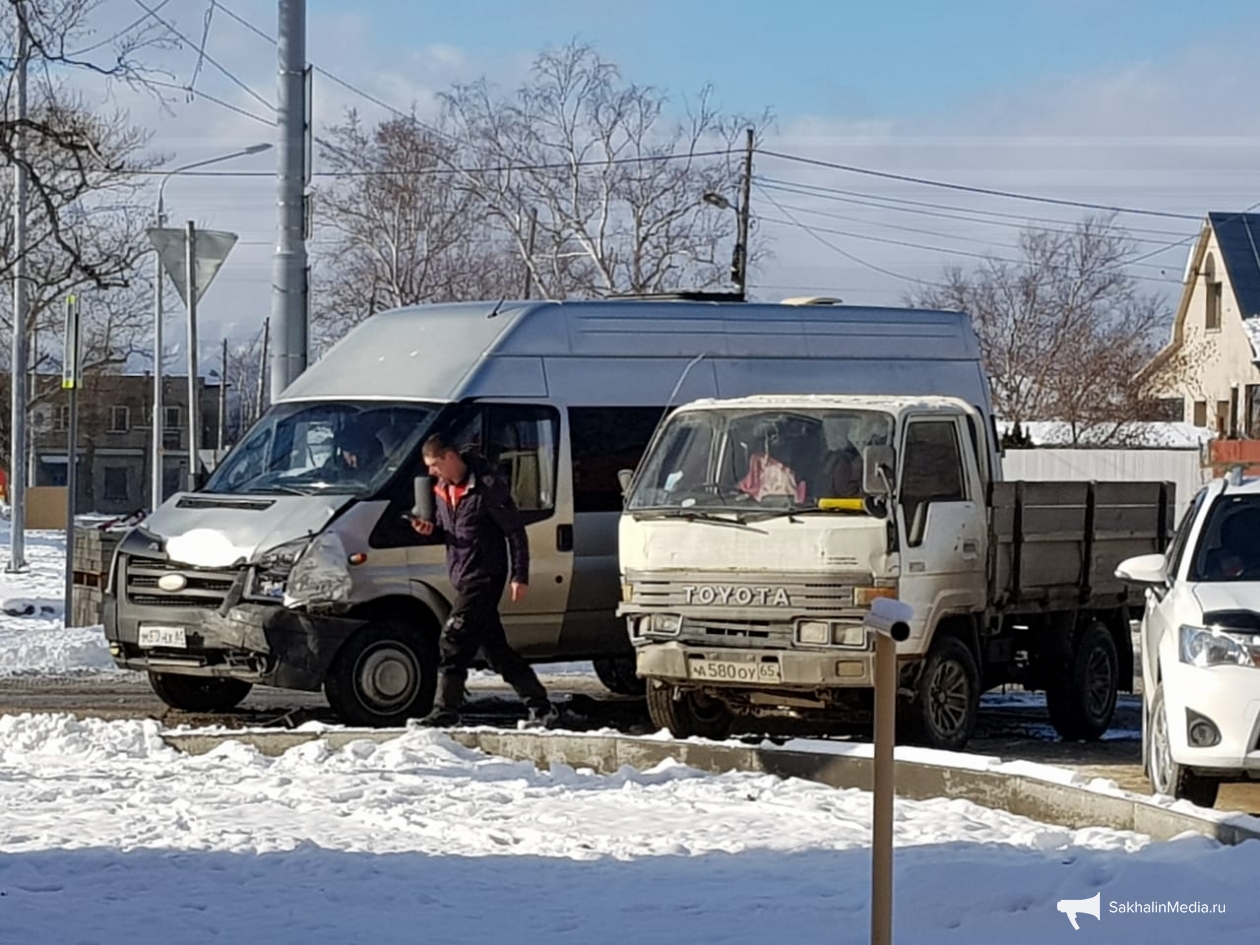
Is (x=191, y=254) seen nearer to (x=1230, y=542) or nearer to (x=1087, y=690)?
(x=1087, y=690)

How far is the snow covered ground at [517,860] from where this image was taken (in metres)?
6.73

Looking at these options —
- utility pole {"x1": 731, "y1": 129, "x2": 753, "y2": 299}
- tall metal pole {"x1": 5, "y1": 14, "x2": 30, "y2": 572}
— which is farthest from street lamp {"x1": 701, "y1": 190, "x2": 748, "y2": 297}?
tall metal pole {"x1": 5, "y1": 14, "x2": 30, "y2": 572}

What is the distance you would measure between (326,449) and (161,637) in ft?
5.20

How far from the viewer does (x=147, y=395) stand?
109 metres

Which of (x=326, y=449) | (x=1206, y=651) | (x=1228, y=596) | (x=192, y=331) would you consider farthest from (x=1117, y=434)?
(x=1206, y=651)

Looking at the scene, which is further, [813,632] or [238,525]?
[238,525]

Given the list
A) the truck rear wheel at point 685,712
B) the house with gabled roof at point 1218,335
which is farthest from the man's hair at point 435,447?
the house with gabled roof at point 1218,335

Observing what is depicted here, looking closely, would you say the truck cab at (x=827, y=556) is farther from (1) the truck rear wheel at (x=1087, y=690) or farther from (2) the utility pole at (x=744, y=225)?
(2) the utility pole at (x=744, y=225)

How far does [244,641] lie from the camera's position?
41.4 ft

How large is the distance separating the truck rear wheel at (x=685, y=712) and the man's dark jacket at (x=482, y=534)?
1089 millimetres

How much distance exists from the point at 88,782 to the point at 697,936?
Answer: 13.1 feet

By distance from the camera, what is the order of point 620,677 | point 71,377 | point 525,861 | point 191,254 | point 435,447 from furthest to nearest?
1. point 191,254
2. point 71,377
3. point 620,677
4. point 435,447
5. point 525,861

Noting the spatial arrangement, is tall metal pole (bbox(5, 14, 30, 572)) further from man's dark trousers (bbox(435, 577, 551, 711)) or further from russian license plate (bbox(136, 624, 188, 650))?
man's dark trousers (bbox(435, 577, 551, 711))

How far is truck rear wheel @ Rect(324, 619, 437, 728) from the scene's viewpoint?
41.9 feet
